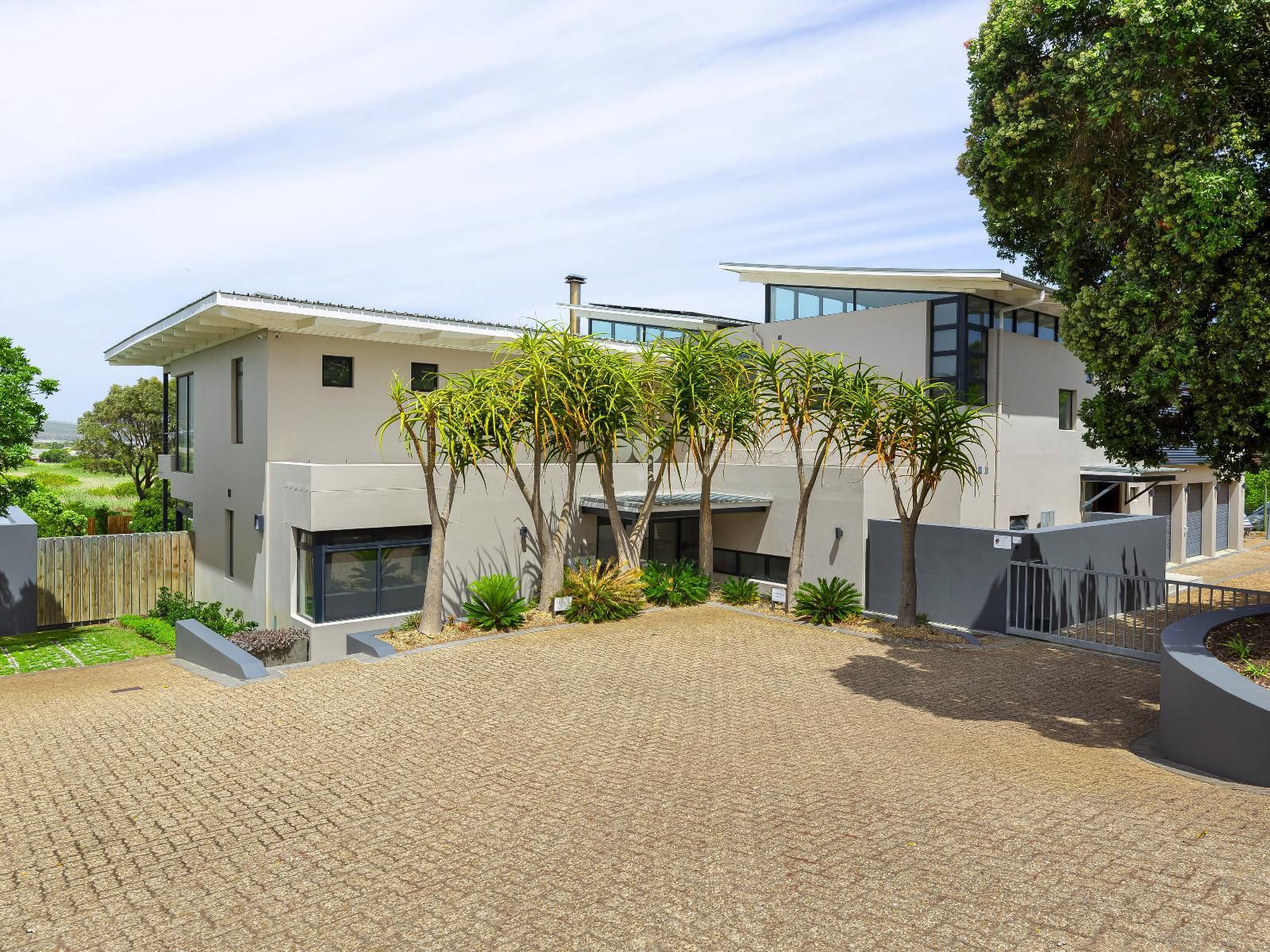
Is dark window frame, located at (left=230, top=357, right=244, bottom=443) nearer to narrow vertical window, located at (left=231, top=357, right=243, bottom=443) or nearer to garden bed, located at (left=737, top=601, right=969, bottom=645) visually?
narrow vertical window, located at (left=231, top=357, right=243, bottom=443)

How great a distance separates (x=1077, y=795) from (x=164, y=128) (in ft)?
46.1

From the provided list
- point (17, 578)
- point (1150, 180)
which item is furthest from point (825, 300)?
point (17, 578)

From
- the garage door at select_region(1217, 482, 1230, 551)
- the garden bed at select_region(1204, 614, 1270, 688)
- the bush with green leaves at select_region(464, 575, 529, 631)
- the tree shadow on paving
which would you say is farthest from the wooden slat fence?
the garage door at select_region(1217, 482, 1230, 551)

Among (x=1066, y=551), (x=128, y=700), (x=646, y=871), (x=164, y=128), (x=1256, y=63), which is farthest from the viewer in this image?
(x=1066, y=551)

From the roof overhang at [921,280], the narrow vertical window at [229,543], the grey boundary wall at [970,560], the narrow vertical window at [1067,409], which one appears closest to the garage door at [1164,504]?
the narrow vertical window at [1067,409]

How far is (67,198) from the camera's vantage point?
15.9 meters

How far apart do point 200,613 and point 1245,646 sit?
692 inches

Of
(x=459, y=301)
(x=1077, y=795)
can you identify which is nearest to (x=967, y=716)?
(x=1077, y=795)

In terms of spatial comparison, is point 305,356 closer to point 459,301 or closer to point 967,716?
point 459,301

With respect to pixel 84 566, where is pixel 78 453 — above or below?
above

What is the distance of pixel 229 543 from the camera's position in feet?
58.9

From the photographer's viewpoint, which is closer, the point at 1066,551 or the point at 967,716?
the point at 967,716

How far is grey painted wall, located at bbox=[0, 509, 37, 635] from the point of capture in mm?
16922

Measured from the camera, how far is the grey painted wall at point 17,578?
16922 millimetres
